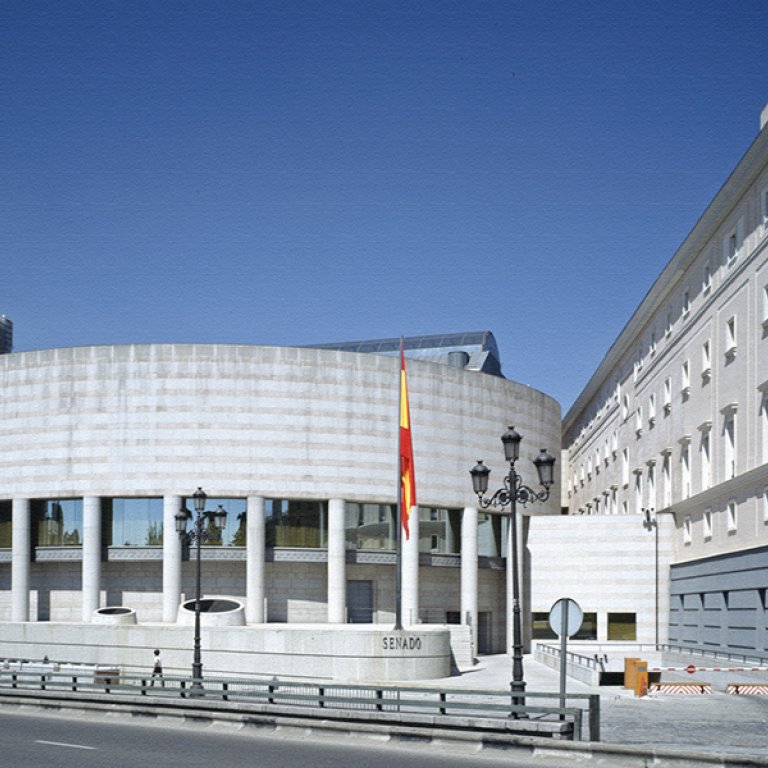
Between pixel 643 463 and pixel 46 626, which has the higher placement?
pixel 643 463

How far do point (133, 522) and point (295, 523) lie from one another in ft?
26.3

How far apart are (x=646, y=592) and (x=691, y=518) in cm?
975

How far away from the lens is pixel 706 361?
48.8 meters

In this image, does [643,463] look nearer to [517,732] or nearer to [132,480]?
[132,480]

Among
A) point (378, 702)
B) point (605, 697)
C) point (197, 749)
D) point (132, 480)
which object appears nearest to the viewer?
point (197, 749)

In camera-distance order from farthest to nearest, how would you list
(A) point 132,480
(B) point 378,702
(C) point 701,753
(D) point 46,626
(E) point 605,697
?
(A) point 132,480, (D) point 46,626, (E) point 605,697, (B) point 378,702, (C) point 701,753

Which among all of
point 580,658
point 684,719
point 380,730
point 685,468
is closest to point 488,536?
point 685,468

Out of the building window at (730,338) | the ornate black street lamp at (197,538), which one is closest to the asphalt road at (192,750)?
the ornate black street lamp at (197,538)

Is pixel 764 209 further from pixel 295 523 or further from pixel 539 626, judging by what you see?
pixel 539 626

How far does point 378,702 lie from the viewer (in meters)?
24.7

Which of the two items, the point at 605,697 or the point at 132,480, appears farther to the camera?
the point at 132,480

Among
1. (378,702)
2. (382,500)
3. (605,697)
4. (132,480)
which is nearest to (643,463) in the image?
(382,500)

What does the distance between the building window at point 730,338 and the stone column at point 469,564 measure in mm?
22927

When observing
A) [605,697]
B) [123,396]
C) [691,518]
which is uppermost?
[123,396]
